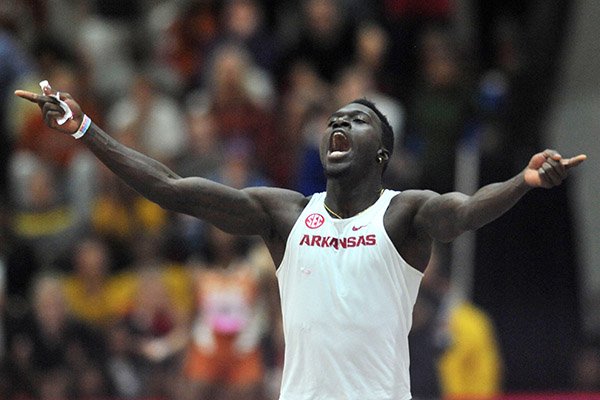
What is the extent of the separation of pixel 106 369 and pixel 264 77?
361 centimetres

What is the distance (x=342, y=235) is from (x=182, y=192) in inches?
36.3

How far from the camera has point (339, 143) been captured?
7090 mm

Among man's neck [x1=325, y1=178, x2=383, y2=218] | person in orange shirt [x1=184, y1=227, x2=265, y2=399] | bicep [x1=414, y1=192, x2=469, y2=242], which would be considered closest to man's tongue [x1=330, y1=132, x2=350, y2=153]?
man's neck [x1=325, y1=178, x2=383, y2=218]

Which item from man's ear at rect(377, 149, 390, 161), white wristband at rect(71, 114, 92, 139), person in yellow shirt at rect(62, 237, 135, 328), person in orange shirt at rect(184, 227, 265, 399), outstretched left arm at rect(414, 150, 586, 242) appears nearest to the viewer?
outstretched left arm at rect(414, 150, 586, 242)

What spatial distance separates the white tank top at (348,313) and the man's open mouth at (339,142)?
0.38 meters

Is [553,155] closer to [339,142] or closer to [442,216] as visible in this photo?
[442,216]

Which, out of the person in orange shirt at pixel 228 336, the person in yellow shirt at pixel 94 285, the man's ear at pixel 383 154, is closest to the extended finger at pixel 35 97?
the man's ear at pixel 383 154

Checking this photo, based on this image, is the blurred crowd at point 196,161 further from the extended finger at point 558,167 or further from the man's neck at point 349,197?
the extended finger at point 558,167

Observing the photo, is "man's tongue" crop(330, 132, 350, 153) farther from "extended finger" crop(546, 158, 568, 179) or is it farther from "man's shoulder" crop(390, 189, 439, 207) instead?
"extended finger" crop(546, 158, 568, 179)

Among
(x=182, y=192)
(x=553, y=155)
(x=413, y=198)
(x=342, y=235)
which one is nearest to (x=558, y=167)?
(x=553, y=155)

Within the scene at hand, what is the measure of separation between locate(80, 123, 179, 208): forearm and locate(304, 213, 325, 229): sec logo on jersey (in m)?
0.77

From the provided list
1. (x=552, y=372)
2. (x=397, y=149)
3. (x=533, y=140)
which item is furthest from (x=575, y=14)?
(x=552, y=372)

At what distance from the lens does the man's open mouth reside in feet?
23.2

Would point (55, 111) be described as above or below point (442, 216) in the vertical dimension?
above
